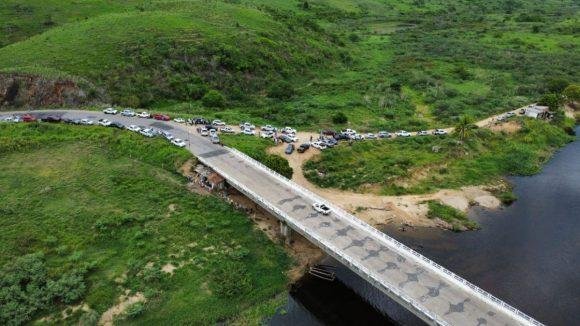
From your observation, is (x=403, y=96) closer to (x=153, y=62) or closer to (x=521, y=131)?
(x=521, y=131)

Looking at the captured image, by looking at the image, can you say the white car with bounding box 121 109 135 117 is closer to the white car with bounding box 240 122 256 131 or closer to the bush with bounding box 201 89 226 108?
the bush with bounding box 201 89 226 108

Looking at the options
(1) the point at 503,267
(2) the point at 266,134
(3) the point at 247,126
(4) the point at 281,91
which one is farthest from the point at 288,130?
(1) the point at 503,267

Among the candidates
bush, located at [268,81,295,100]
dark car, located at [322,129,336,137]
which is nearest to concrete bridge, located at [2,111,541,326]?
dark car, located at [322,129,336,137]

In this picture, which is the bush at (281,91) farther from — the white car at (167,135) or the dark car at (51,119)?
the dark car at (51,119)

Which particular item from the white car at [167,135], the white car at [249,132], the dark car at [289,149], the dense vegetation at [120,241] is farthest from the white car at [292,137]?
the white car at [167,135]

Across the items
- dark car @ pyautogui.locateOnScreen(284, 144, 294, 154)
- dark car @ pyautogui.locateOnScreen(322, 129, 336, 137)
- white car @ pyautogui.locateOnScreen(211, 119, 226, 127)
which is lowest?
dark car @ pyautogui.locateOnScreen(284, 144, 294, 154)

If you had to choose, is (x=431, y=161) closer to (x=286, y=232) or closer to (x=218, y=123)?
(x=286, y=232)
